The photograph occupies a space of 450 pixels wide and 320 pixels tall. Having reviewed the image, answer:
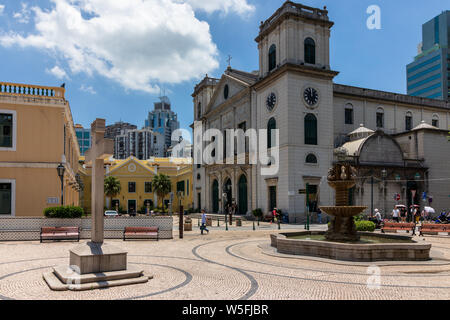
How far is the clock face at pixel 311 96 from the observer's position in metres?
33.9

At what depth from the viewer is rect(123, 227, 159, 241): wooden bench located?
60.1ft

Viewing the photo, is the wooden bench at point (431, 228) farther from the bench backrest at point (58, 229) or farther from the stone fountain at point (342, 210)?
the bench backrest at point (58, 229)

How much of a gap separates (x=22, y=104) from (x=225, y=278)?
19.8m

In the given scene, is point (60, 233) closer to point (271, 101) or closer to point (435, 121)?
point (271, 101)

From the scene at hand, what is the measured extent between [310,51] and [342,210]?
2526 centimetres

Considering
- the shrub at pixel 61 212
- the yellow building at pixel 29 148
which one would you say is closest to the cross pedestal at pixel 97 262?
the shrub at pixel 61 212

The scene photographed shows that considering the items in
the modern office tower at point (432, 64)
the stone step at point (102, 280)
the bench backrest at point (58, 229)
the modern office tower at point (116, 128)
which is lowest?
the bench backrest at point (58, 229)

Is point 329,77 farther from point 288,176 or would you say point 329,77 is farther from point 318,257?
point 318,257

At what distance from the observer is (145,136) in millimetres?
153750

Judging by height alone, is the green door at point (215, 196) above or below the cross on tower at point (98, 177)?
below

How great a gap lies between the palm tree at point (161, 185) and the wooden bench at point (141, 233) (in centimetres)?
4008

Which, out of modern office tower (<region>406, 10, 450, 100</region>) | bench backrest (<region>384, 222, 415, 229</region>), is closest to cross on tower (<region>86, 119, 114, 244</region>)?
bench backrest (<region>384, 222, 415, 229</region>)

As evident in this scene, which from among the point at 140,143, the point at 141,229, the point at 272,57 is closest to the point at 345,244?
the point at 141,229

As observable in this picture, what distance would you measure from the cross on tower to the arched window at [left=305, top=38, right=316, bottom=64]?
2915 centimetres
